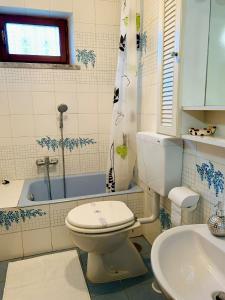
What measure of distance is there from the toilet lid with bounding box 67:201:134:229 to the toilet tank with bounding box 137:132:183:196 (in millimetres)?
280

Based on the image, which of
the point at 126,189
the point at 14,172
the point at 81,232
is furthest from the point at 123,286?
the point at 14,172

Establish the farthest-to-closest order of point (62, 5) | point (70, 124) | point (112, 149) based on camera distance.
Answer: point (70, 124)
point (62, 5)
point (112, 149)

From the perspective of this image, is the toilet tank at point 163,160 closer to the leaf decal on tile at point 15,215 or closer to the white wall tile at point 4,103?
the leaf decal on tile at point 15,215

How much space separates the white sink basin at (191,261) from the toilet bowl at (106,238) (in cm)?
49

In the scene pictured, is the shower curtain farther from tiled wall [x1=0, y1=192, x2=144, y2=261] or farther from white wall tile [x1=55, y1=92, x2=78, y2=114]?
white wall tile [x1=55, y1=92, x2=78, y2=114]

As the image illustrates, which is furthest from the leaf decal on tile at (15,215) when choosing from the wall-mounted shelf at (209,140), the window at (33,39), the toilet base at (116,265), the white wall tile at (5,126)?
the window at (33,39)

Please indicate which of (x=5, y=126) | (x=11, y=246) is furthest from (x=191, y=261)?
(x=5, y=126)

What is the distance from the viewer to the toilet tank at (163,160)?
55.0 inches

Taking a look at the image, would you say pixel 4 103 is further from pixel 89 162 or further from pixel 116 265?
pixel 116 265

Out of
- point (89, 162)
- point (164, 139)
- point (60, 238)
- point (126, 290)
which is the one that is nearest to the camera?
point (164, 139)

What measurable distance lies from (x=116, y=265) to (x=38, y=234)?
66 cm

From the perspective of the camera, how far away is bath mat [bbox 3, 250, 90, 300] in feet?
4.82

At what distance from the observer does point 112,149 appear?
6.51 feet

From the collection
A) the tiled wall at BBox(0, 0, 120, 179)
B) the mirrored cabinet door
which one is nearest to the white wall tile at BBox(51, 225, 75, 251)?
the tiled wall at BBox(0, 0, 120, 179)
